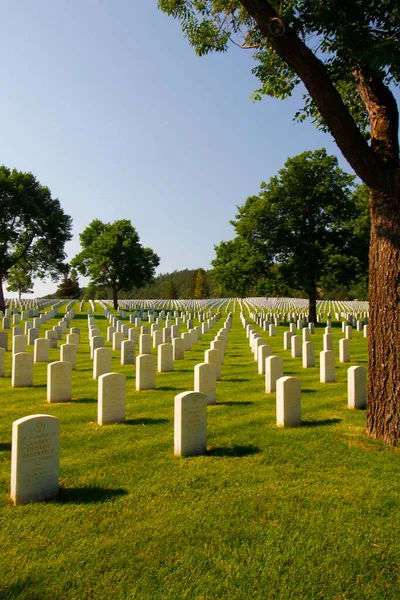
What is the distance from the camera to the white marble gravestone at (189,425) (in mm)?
5430

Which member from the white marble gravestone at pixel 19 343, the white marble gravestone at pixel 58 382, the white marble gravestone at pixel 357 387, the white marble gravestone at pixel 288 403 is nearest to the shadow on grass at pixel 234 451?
the white marble gravestone at pixel 288 403

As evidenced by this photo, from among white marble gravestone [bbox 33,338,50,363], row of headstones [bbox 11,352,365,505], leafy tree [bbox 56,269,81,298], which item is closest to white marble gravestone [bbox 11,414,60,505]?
row of headstones [bbox 11,352,365,505]

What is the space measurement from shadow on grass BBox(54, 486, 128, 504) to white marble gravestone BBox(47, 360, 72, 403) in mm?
3928

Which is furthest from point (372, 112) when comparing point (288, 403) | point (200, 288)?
point (200, 288)

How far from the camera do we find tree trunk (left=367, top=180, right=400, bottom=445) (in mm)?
5586

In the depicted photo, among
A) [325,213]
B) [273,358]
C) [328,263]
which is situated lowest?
[273,358]

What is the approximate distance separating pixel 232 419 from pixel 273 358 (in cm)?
226

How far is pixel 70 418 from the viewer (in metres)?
7.14

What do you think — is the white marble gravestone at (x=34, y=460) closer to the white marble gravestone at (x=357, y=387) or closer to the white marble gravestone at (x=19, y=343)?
the white marble gravestone at (x=357, y=387)

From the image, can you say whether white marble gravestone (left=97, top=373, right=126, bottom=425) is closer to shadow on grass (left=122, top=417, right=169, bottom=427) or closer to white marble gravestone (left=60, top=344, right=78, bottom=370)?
shadow on grass (left=122, top=417, right=169, bottom=427)

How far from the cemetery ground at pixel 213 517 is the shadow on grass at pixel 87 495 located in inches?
0.8

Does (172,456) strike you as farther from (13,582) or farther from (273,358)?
(273,358)

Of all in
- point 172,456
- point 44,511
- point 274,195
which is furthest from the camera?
point 274,195

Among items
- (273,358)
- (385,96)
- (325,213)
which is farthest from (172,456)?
(325,213)
